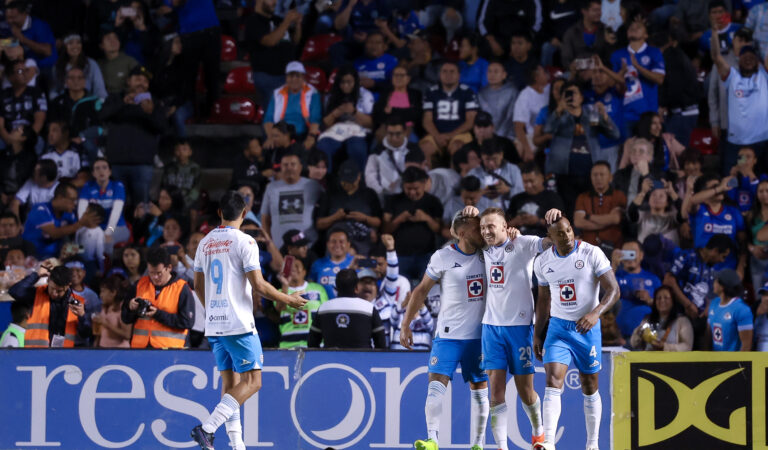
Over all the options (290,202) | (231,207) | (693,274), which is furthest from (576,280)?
(290,202)

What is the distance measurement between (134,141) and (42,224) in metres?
1.61

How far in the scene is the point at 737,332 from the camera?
1229cm

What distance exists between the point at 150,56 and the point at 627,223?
24.8 ft

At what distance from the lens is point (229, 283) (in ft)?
31.1

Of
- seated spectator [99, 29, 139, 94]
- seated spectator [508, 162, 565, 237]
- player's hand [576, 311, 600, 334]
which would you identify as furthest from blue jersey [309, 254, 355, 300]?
seated spectator [99, 29, 139, 94]

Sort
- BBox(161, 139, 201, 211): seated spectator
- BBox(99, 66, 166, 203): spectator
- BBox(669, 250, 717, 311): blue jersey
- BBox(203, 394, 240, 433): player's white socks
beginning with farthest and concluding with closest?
BBox(99, 66, 166, 203): spectator → BBox(161, 139, 201, 211): seated spectator → BBox(669, 250, 717, 311): blue jersey → BBox(203, 394, 240, 433): player's white socks

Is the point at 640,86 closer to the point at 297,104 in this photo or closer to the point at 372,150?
the point at 372,150

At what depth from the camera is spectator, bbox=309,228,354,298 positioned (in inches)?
520

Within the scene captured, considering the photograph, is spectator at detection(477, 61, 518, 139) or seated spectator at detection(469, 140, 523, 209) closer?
seated spectator at detection(469, 140, 523, 209)

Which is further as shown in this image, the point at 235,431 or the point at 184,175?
the point at 184,175

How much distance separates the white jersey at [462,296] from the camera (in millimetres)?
9852

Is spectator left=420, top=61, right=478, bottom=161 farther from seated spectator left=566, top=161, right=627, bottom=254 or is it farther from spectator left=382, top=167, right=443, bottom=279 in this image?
seated spectator left=566, top=161, right=627, bottom=254

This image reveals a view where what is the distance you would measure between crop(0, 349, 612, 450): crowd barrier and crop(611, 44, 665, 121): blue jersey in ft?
18.7

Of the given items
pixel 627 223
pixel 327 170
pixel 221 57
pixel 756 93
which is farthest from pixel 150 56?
pixel 756 93
